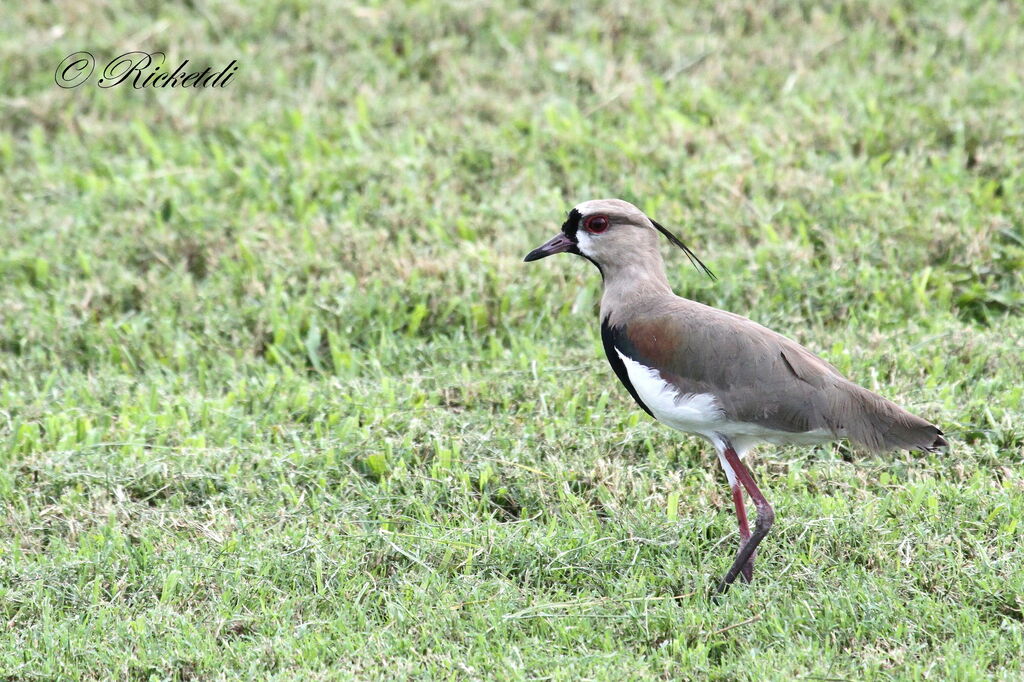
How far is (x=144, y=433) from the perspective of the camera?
18.6 feet

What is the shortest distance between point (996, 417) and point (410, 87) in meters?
4.69

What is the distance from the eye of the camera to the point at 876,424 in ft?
15.3

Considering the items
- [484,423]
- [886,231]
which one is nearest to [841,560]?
[484,423]

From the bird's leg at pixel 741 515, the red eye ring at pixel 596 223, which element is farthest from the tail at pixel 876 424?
the red eye ring at pixel 596 223

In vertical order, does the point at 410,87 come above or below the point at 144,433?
above

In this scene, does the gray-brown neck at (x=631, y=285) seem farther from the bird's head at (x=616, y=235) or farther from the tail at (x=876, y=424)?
the tail at (x=876, y=424)

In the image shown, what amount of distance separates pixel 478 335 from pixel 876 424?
248 cm

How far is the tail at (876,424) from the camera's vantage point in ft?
15.2

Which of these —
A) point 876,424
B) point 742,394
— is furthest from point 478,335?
point 876,424

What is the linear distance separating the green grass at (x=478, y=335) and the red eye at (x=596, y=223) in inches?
36.9

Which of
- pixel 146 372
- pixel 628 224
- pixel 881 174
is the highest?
pixel 628 224

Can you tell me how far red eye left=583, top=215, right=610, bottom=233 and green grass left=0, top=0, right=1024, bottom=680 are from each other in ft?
3.07

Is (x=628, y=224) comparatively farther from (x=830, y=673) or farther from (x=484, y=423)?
(x=830, y=673)

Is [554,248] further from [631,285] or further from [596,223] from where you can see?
[631,285]
